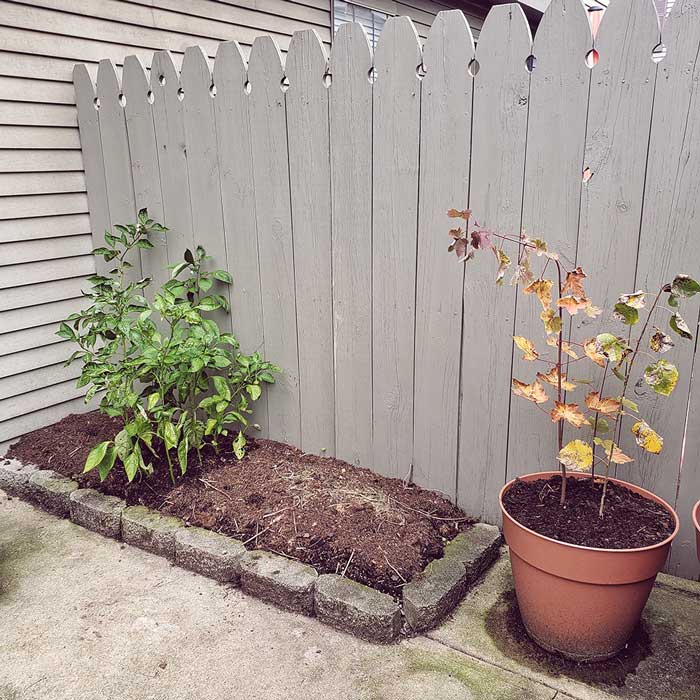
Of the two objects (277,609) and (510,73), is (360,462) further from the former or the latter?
(510,73)

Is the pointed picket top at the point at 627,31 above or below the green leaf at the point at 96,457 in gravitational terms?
above

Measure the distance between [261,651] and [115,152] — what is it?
97.7 inches

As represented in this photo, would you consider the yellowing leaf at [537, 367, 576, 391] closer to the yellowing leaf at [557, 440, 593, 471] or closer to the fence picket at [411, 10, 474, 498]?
the yellowing leaf at [557, 440, 593, 471]

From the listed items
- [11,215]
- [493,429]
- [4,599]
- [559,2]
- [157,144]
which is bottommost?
[4,599]

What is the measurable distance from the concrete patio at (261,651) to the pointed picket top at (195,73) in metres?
2.06

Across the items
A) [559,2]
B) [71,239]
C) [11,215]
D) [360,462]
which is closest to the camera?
[559,2]

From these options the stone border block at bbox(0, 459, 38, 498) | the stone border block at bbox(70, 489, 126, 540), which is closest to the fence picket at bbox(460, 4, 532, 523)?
the stone border block at bbox(70, 489, 126, 540)

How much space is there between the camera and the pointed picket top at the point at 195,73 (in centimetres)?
283

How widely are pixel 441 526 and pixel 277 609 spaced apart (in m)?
0.69

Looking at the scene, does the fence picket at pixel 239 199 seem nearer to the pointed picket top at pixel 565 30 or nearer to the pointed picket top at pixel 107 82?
the pointed picket top at pixel 107 82

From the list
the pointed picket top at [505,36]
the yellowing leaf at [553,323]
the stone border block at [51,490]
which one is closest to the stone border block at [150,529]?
the stone border block at [51,490]

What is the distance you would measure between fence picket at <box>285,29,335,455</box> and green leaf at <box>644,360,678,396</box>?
→ 1376 millimetres

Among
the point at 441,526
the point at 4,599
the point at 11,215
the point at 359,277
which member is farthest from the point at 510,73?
the point at 4,599

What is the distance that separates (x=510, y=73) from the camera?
7.08 feet
